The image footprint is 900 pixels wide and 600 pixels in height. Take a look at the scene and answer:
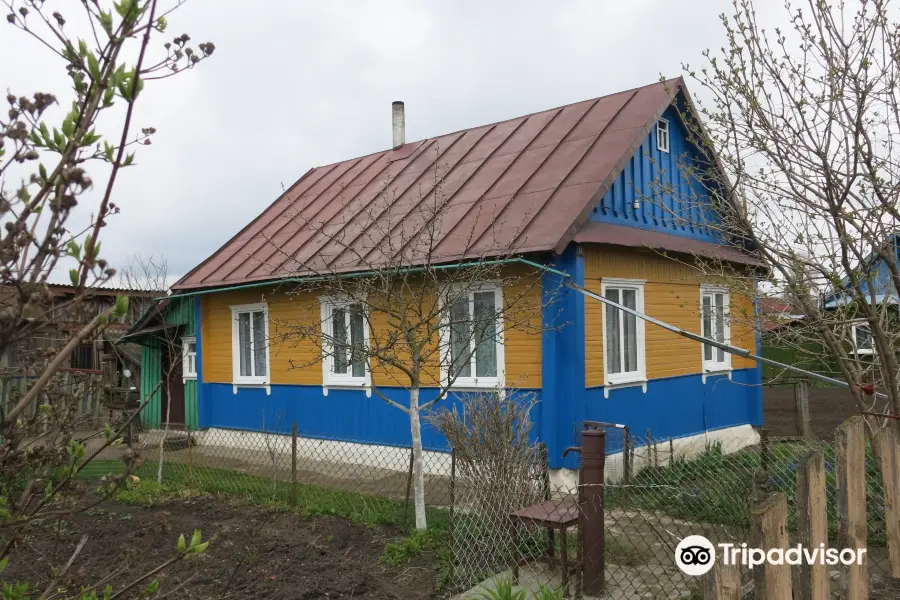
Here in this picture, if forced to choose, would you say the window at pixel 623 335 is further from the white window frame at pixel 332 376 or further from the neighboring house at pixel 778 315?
the white window frame at pixel 332 376

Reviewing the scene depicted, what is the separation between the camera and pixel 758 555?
294 cm

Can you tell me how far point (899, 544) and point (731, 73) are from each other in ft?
11.6

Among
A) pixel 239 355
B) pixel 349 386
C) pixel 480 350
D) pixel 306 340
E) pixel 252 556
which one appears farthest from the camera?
pixel 239 355

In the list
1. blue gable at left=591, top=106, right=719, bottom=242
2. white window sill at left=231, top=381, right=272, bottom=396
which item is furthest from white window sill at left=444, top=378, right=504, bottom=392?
white window sill at left=231, top=381, right=272, bottom=396

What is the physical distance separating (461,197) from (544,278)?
106 inches

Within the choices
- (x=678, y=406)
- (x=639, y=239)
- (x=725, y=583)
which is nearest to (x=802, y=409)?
(x=678, y=406)

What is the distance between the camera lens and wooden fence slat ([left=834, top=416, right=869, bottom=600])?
12.3ft

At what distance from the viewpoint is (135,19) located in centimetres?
198

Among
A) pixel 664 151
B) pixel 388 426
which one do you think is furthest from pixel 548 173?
pixel 388 426

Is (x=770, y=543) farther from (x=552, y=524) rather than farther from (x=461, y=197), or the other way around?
(x=461, y=197)

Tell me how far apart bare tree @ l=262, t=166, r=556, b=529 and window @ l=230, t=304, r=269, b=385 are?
984mm

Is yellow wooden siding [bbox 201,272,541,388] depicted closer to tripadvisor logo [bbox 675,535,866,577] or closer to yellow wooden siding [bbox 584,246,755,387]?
yellow wooden siding [bbox 584,246,755,387]

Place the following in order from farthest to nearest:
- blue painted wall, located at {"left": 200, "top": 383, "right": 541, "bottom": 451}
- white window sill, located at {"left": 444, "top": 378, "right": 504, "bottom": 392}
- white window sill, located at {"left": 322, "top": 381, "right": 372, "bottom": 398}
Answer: white window sill, located at {"left": 322, "top": 381, "right": 372, "bottom": 398}, blue painted wall, located at {"left": 200, "top": 383, "right": 541, "bottom": 451}, white window sill, located at {"left": 444, "top": 378, "right": 504, "bottom": 392}

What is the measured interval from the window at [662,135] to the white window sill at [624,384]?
3817mm
